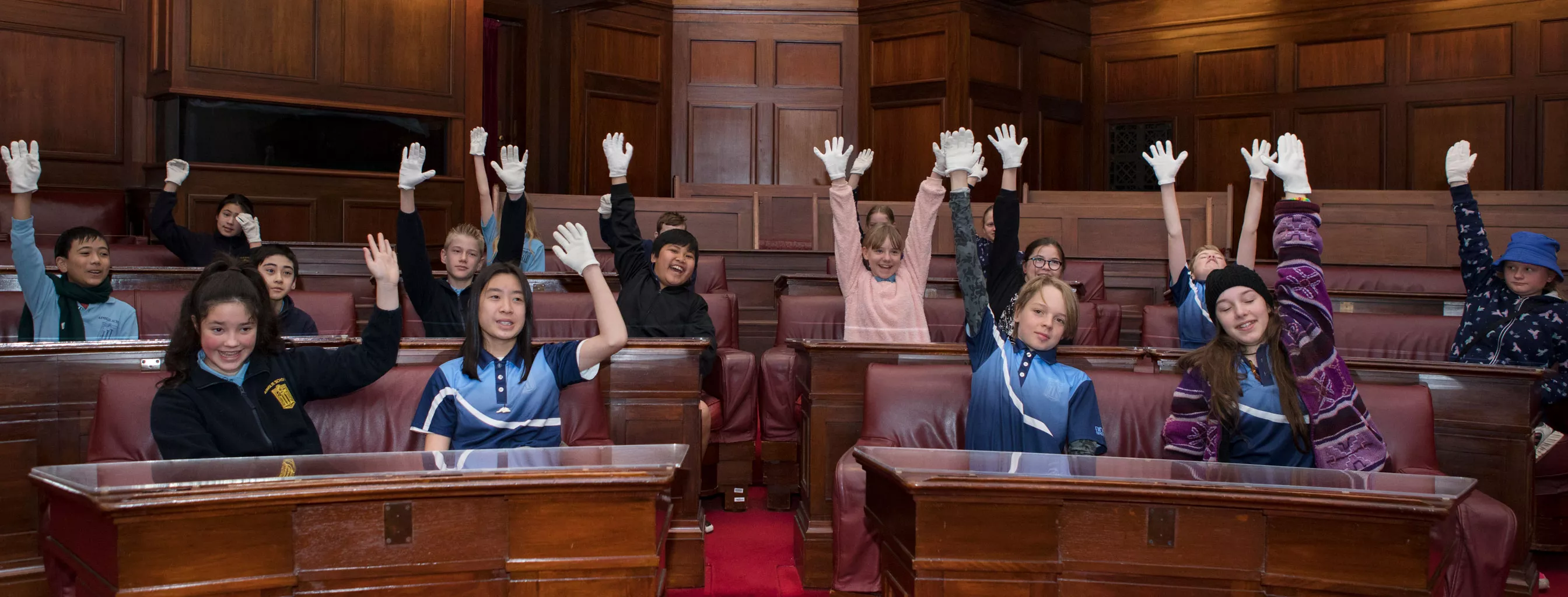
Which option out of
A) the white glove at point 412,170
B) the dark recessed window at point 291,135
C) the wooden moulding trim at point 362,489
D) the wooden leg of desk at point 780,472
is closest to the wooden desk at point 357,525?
the wooden moulding trim at point 362,489

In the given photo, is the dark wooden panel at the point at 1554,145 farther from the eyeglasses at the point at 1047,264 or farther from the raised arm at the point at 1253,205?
the raised arm at the point at 1253,205

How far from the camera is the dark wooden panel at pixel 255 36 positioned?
7.62 m

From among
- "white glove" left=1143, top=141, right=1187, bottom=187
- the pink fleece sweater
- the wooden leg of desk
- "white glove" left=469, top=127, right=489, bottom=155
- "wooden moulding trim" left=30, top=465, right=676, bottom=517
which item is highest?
"white glove" left=469, top=127, right=489, bottom=155

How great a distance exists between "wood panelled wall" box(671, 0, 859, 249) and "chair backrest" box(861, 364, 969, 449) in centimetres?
735

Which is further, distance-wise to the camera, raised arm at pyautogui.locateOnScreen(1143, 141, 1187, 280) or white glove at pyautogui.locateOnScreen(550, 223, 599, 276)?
raised arm at pyautogui.locateOnScreen(1143, 141, 1187, 280)

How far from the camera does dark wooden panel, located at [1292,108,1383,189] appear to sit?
10.2m

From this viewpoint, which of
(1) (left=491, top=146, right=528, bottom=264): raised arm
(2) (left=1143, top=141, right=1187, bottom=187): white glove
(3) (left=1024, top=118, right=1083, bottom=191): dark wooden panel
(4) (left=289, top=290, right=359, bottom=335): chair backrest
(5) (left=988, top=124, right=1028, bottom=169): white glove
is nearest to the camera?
(5) (left=988, top=124, right=1028, bottom=169): white glove

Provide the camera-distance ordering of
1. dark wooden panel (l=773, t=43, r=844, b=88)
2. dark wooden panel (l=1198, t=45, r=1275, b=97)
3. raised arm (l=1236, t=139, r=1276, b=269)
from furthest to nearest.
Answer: dark wooden panel (l=773, t=43, r=844, b=88) → dark wooden panel (l=1198, t=45, r=1275, b=97) → raised arm (l=1236, t=139, r=1276, b=269)

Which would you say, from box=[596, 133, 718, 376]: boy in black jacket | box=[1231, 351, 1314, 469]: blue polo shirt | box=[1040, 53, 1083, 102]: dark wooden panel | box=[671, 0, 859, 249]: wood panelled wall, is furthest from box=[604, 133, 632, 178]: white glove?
box=[1040, 53, 1083, 102]: dark wooden panel

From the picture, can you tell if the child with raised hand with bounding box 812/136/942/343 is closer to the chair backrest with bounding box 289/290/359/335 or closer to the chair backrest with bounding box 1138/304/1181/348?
the chair backrest with bounding box 1138/304/1181/348

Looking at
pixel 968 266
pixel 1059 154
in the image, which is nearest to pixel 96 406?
pixel 968 266

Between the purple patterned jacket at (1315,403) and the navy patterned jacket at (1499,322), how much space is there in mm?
1592

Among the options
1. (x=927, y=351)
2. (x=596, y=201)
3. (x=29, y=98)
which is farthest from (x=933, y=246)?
(x=29, y=98)

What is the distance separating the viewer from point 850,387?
3.74 m
